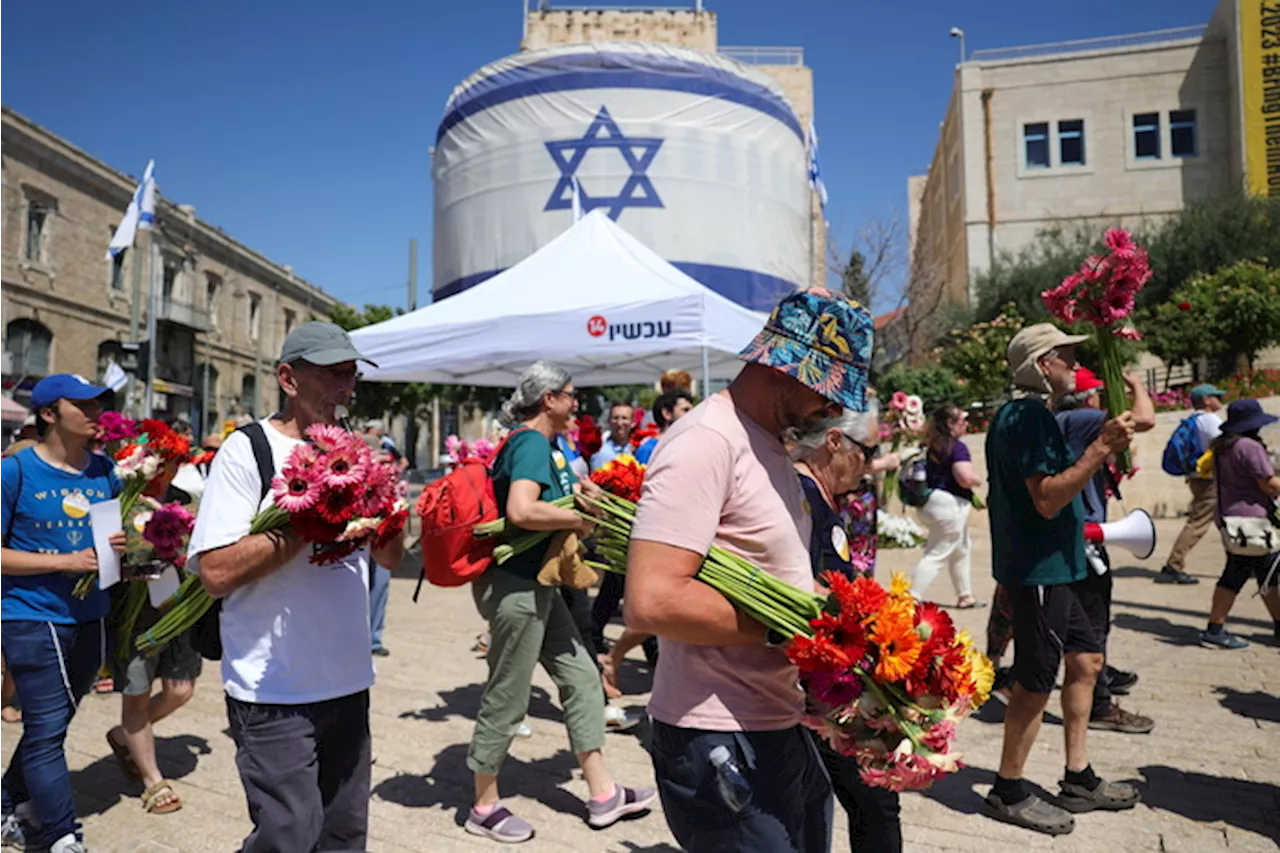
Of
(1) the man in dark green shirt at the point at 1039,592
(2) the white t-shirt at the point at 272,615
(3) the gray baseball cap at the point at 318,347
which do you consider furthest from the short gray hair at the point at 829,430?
(2) the white t-shirt at the point at 272,615

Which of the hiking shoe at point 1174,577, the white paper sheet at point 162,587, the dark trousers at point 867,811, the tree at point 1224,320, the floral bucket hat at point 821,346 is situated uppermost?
the tree at point 1224,320

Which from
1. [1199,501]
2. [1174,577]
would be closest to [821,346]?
[1199,501]

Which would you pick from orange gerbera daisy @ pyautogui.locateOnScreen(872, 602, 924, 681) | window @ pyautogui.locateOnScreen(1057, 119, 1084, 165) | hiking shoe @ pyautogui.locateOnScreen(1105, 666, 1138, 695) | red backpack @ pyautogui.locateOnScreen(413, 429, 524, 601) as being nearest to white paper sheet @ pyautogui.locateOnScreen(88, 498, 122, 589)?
red backpack @ pyautogui.locateOnScreen(413, 429, 524, 601)

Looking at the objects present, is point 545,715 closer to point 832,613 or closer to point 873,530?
point 873,530

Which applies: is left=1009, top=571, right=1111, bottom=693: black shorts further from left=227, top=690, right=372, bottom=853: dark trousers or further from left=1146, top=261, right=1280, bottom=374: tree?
left=1146, top=261, right=1280, bottom=374: tree

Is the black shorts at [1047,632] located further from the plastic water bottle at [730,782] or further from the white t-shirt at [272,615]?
the white t-shirt at [272,615]

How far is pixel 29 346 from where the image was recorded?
29594mm

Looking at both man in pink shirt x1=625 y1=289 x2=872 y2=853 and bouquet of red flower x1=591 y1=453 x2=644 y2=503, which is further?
bouquet of red flower x1=591 y1=453 x2=644 y2=503

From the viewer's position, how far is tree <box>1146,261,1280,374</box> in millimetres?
18703

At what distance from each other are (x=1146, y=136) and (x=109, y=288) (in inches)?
1677

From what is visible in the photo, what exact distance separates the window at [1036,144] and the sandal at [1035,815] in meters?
35.9

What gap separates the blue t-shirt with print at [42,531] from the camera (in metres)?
3.38

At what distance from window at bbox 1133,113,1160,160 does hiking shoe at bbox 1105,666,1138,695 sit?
34656 millimetres

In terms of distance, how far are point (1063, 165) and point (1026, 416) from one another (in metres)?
35.8
